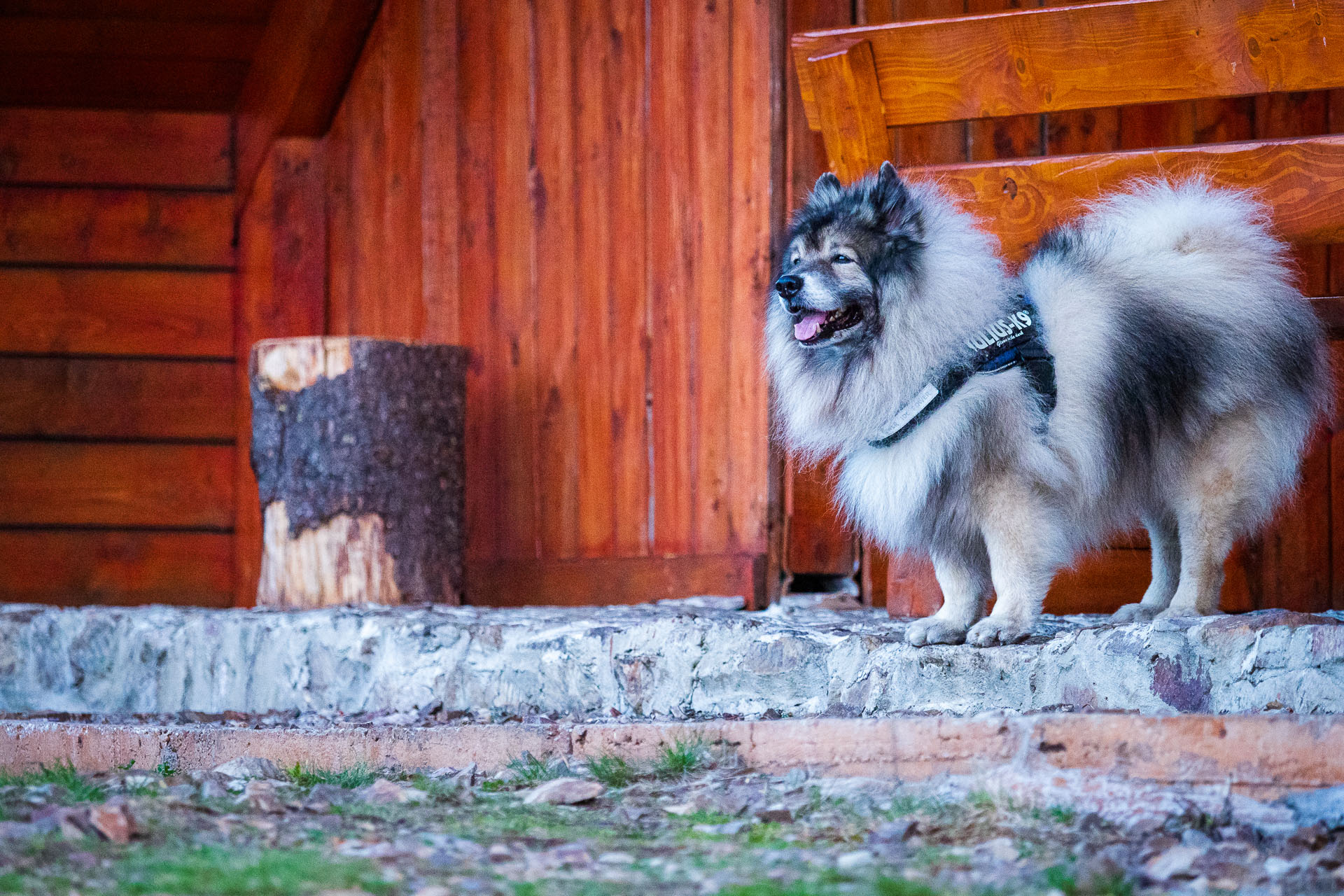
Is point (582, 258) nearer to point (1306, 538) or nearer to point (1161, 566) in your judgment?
point (1161, 566)

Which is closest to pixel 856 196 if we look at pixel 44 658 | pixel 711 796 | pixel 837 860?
pixel 711 796

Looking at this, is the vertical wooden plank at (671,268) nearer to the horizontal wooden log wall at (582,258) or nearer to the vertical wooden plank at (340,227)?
the horizontal wooden log wall at (582,258)

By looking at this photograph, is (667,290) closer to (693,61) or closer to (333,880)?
(693,61)

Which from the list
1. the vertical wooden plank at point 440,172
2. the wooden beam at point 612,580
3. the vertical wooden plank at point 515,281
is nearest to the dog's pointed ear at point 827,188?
the wooden beam at point 612,580

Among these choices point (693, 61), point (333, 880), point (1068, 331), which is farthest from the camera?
point (693, 61)

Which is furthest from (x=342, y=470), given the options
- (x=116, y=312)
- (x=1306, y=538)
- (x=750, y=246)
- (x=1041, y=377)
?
(x=1306, y=538)

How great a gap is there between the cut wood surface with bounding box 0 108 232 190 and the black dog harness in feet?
12.0

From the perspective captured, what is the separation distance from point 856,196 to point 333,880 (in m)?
2.00

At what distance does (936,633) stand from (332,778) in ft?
4.52

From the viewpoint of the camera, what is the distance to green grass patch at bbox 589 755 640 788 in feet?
7.84

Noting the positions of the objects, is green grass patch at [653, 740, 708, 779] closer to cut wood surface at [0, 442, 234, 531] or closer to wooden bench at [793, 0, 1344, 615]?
wooden bench at [793, 0, 1344, 615]

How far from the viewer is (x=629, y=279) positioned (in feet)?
15.4

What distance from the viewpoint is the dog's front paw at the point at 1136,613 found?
3229mm

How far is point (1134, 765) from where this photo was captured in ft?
6.79
